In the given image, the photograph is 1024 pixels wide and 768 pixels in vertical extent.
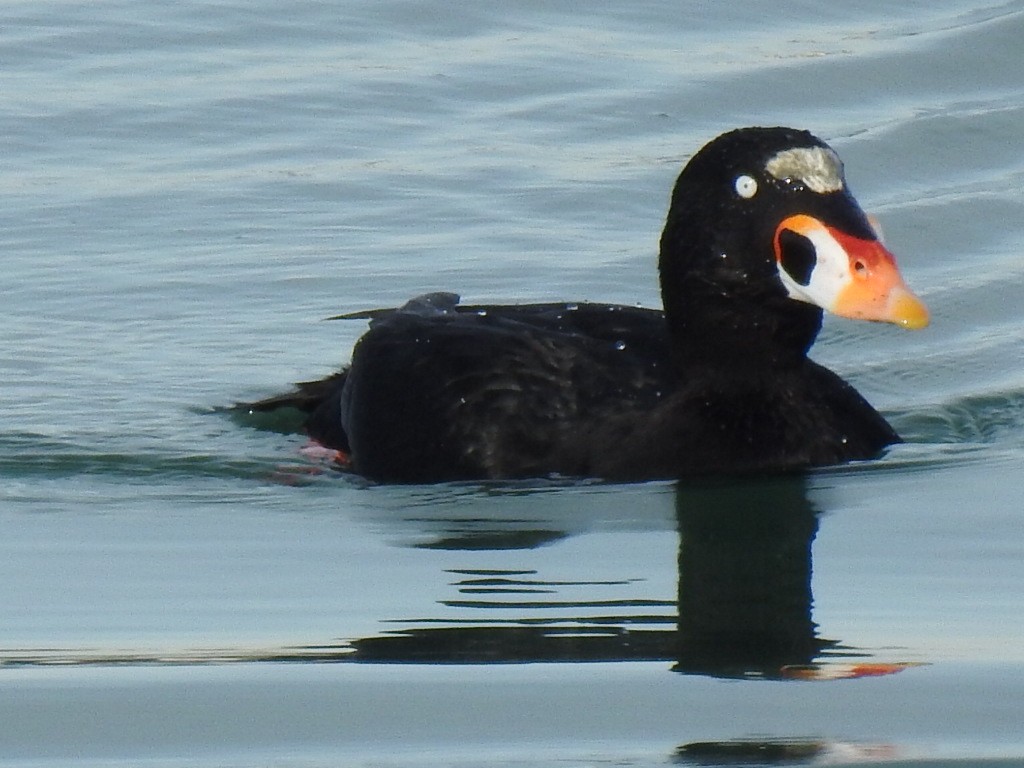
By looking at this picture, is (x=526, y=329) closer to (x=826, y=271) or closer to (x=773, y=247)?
(x=773, y=247)

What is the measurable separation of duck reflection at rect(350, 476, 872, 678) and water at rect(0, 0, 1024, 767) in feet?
0.05

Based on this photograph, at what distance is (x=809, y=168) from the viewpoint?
6410mm

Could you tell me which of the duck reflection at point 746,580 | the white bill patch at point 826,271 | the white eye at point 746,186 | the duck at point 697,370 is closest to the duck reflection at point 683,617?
the duck reflection at point 746,580

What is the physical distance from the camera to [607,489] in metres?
6.51

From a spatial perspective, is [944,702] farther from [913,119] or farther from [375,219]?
[913,119]

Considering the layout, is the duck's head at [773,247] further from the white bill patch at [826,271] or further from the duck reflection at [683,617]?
the duck reflection at [683,617]

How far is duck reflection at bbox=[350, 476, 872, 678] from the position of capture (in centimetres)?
485

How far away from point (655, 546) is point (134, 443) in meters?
2.20

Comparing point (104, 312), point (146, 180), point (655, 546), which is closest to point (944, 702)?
point (655, 546)

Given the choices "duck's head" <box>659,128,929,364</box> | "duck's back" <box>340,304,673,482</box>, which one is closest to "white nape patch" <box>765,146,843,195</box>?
"duck's head" <box>659,128,929,364</box>

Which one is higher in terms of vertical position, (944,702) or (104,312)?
(104,312)

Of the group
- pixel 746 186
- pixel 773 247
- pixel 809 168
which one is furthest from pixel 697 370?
pixel 809 168

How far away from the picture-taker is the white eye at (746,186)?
6480 mm

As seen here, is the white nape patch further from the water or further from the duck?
the water
